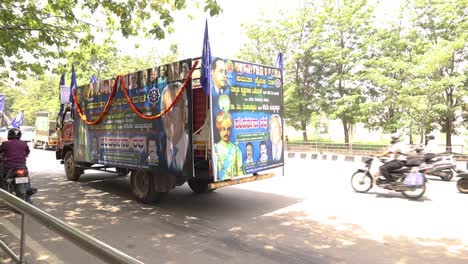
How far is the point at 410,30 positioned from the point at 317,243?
16840 mm

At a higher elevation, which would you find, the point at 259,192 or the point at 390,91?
the point at 390,91

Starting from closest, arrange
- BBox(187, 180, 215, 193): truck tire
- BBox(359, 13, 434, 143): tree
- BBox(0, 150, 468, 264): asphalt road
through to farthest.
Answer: BBox(0, 150, 468, 264): asphalt road → BBox(187, 180, 215, 193): truck tire → BBox(359, 13, 434, 143): tree

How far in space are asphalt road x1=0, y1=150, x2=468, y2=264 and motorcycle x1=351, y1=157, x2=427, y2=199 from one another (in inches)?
9.5

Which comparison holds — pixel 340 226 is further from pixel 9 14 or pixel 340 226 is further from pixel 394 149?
pixel 9 14

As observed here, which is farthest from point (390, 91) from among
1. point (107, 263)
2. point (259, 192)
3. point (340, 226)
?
point (107, 263)

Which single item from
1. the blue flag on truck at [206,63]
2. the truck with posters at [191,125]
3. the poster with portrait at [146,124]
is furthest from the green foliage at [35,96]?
the blue flag on truck at [206,63]

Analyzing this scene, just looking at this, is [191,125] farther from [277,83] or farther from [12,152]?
[12,152]

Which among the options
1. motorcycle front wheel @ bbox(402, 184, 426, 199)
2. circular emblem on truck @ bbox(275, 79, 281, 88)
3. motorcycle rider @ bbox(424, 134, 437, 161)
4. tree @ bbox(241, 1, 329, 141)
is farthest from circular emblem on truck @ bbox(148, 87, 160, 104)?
tree @ bbox(241, 1, 329, 141)

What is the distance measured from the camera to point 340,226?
572 cm

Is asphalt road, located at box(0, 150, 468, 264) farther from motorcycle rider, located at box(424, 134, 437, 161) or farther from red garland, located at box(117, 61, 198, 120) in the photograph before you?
red garland, located at box(117, 61, 198, 120)

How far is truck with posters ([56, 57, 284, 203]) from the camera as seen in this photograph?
6.40 m

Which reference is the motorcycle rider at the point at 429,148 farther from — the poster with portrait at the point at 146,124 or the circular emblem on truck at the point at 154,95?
the circular emblem on truck at the point at 154,95

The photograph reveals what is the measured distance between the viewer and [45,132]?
2525 centimetres

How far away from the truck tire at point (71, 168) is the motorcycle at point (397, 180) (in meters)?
7.56
